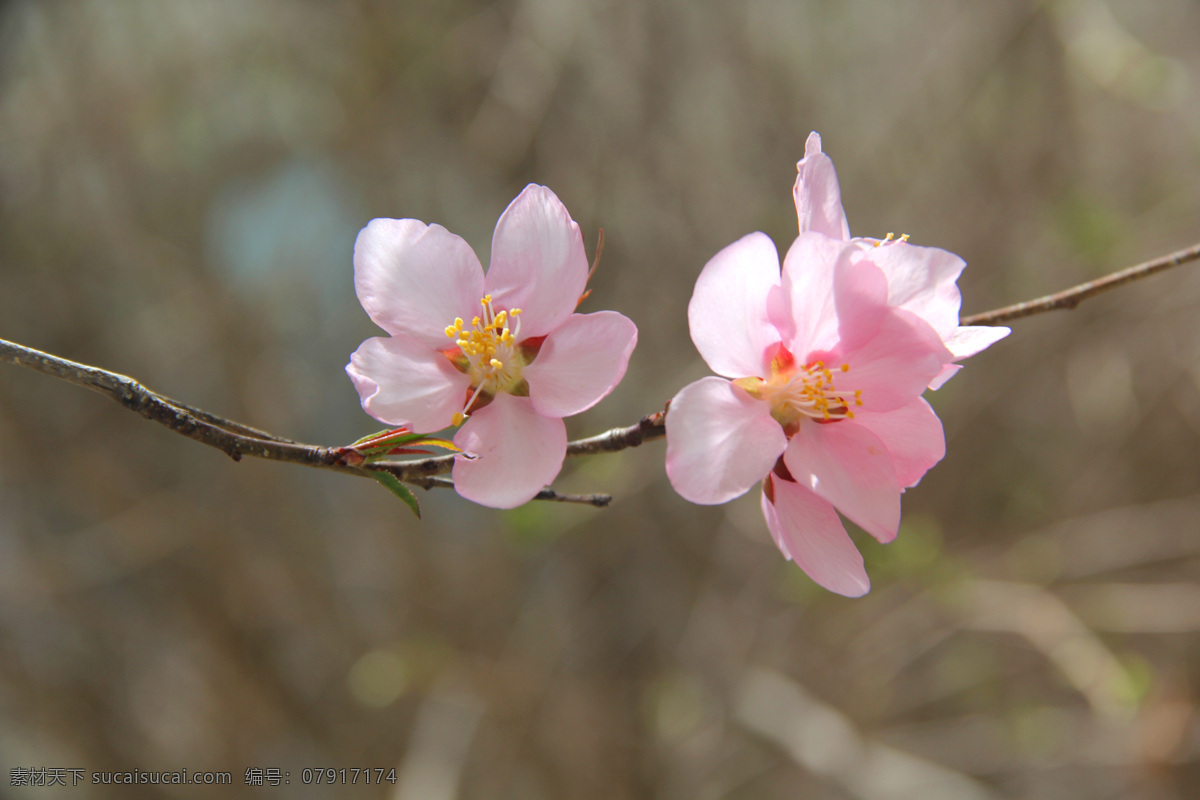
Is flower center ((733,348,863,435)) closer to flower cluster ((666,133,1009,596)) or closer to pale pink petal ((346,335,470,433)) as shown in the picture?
flower cluster ((666,133,1009,596))

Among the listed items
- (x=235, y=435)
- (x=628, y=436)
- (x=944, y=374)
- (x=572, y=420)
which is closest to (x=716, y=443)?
(x=628, y=436)

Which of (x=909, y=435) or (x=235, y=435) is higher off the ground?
(x=909, y=435)

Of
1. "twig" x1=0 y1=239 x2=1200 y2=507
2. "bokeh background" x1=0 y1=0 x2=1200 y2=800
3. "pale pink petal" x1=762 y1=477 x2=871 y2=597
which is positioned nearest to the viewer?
"twig" x1=0 y1=239 x2=1200 y2=507

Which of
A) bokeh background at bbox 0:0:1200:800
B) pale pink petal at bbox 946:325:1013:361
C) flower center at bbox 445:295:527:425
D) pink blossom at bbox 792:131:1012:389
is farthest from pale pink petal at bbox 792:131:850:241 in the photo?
bokeh background at bbox 0:0:1200:800

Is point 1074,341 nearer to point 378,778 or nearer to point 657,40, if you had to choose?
point 657,40

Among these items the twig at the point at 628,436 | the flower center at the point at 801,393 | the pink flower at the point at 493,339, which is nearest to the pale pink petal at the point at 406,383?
the pink flower at the point at 493,339

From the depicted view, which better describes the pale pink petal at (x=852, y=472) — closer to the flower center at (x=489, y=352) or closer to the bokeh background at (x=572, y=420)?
the flower center at (x=489, y=352)

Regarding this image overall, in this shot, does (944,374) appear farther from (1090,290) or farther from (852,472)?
(1090,290)
